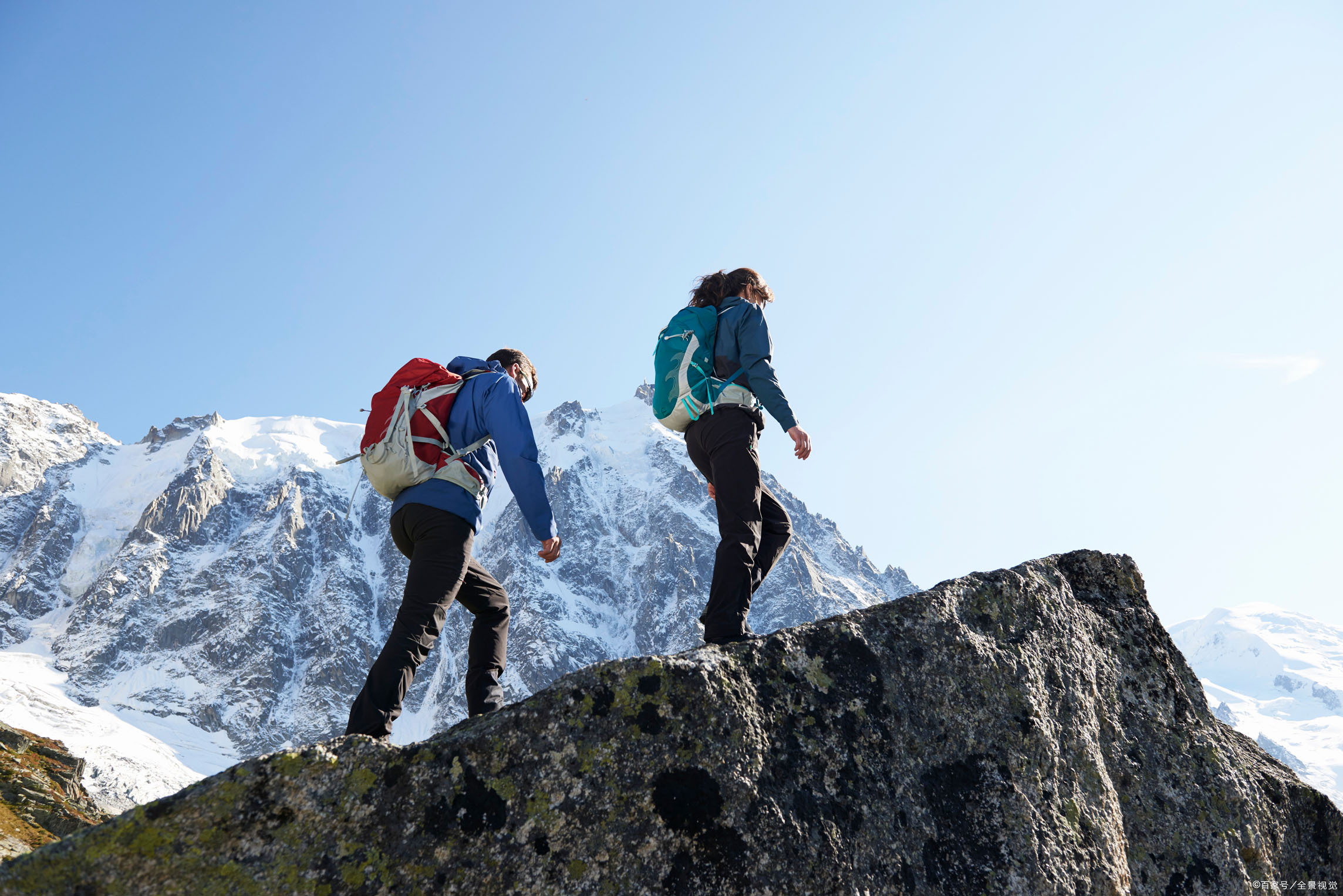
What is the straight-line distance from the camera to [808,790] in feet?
10.9

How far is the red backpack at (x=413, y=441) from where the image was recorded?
4809 mm

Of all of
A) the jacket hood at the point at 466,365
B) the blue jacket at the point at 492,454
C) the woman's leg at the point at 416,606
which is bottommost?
the woman's leg at the point at 416,606

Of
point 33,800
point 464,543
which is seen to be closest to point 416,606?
point 464,543

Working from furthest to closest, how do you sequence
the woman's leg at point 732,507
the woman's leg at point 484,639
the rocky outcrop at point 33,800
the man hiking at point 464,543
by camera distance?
the rocky outcrop at point 33,800
the woman's leg at point 484,639
the woman's leg at point 732,507
the man hiking at point 464,543

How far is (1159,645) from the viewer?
4621 mm

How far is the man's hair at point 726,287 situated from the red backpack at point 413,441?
6.11 feet

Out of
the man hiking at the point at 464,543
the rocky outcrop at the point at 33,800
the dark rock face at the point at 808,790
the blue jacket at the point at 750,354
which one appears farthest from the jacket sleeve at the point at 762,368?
the rocky outcrop at the point at 33,800

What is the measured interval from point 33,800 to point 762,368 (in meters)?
20.4

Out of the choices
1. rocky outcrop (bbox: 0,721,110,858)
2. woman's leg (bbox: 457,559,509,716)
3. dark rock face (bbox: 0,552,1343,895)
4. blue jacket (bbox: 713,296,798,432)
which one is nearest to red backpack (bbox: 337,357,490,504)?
woman's leg (bbox: 457,559,509,716)

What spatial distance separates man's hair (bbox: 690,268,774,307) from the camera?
591 centimetres

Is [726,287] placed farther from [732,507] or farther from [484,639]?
[484,639]

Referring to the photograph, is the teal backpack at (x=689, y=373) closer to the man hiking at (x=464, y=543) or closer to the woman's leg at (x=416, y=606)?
the man hiking at (x=464, y=543)

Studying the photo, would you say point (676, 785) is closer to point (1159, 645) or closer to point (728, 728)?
point (728, 728)

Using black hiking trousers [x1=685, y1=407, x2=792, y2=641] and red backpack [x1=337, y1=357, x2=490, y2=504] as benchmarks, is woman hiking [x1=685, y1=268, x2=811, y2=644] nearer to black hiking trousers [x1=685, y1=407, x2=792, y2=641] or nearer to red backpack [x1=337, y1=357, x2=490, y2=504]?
black hiking trousers [x1=685, y1=407, x2=792, y2=641]
